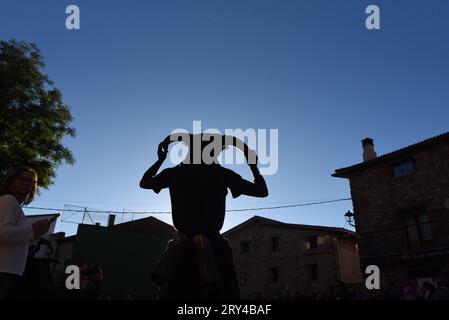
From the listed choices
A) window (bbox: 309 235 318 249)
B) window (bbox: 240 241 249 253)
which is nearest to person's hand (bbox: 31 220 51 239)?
window (bbox: 309 235 318 249)

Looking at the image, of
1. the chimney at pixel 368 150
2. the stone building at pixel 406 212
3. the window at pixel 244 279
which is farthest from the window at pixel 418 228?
the window at pixel 244 279

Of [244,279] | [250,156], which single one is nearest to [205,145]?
[250,156]

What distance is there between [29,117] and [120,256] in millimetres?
8124

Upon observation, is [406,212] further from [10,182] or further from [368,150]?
[10,182]

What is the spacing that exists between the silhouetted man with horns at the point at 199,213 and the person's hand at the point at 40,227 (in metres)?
0.69

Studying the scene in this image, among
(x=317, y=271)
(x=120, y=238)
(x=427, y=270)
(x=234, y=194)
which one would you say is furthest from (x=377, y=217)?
(x=234, y=194)

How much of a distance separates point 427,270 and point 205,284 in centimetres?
1836

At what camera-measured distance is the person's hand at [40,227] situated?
2.35 meters

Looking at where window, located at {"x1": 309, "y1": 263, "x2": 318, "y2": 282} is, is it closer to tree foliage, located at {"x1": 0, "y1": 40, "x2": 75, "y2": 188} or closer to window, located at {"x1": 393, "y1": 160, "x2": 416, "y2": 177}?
window, located at {"x1": 393, "y1": 160, "x2": 416, "y2": 177}

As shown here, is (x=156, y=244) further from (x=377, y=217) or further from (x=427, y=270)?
(x=427, y=270)

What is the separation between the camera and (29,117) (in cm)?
1250

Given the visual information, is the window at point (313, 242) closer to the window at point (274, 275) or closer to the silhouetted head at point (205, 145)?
the window at point (274, 275)

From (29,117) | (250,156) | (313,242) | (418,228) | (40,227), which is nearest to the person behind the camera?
(40,227)

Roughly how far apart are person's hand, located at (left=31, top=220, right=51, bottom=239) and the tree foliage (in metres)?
10.3
